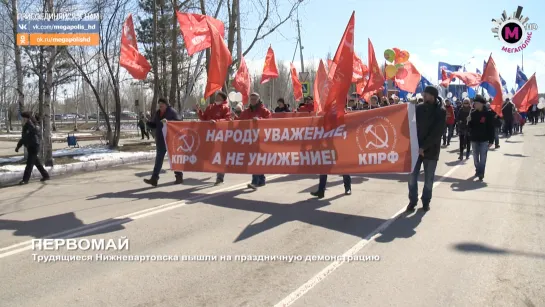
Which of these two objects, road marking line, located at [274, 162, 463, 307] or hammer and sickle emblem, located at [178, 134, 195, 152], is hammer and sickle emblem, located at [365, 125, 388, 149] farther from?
hammer and sickle emblem, located at [178, 134, 195, 152]

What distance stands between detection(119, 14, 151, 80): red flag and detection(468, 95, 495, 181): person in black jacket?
24.8ft

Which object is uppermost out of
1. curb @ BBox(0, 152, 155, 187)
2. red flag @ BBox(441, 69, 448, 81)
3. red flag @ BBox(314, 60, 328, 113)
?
red flag @ BBox(441, 69, 448, 81)

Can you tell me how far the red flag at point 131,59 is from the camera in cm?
962

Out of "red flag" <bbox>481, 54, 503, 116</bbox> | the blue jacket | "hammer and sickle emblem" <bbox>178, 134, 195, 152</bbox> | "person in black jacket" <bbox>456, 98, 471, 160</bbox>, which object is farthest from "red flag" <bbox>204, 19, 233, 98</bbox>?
"person in black jacket" <bbox>456, 98, 471, 160</bbox>

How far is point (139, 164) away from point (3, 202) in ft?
20.7

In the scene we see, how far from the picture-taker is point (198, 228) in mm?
6160

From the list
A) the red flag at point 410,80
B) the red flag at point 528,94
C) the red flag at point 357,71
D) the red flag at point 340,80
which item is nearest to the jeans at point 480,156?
the red flag at point 340,80

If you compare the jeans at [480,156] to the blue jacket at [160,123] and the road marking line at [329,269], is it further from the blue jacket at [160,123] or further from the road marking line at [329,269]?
the blue jacket at [160,123]

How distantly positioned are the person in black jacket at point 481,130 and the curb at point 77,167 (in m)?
10.2

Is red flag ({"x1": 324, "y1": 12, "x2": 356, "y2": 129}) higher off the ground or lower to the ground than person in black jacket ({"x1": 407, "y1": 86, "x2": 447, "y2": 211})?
higher

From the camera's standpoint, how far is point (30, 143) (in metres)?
10.6

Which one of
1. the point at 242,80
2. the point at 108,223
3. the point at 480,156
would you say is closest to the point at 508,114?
the point at 480,156

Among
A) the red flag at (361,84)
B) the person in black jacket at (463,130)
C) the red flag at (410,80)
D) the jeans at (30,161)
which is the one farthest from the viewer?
the red flag at (410,80)

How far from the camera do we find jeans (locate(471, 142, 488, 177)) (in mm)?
10242
